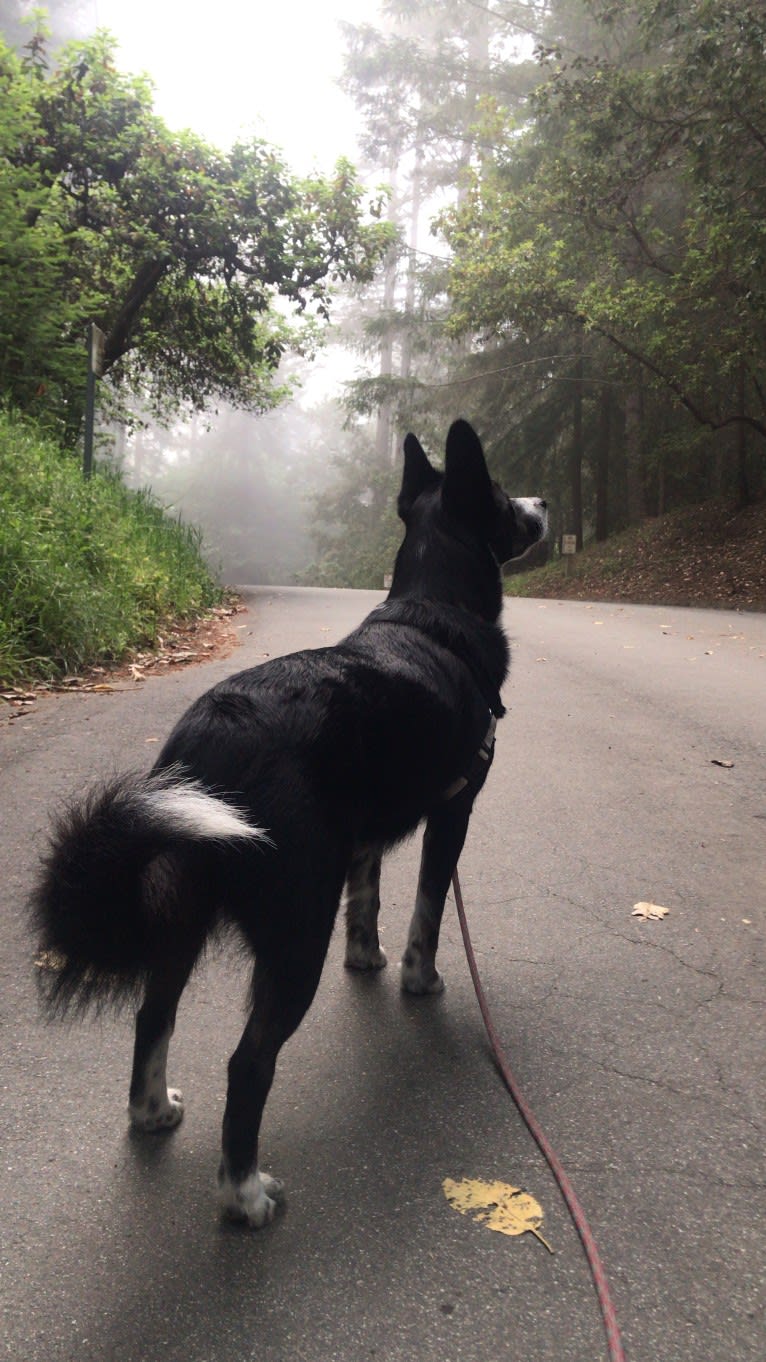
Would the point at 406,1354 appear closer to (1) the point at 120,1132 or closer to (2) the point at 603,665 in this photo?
(1) the point at 120,1132

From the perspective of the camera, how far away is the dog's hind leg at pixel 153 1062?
79.4 inches

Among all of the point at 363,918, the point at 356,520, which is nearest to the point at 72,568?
the point at 363,918

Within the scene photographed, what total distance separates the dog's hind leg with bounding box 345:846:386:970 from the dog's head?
1.09 meters

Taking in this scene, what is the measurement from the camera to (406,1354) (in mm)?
1502

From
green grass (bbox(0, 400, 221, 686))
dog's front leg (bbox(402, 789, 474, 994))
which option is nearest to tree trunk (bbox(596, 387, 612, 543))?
green grass (bbox(0, 400, 221, 686))

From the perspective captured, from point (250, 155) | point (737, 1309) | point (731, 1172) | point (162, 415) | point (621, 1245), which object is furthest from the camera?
point (162, 415)

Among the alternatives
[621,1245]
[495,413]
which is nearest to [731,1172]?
[621,1245]

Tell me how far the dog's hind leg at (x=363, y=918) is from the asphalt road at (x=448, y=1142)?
81 millimetres

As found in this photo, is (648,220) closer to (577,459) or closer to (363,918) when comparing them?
(577,459)

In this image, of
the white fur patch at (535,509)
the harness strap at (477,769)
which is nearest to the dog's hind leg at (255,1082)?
the harness strap at (477,769)

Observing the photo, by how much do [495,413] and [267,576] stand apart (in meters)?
32.0

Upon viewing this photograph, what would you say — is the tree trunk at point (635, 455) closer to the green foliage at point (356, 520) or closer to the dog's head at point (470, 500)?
the green foliage at point (356, 520)

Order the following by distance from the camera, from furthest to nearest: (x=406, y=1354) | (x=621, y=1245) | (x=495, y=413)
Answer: (x=495, y=413), (x=621, y=1245), (x=406, y=1354)

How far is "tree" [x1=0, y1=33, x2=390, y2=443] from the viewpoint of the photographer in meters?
10.5
